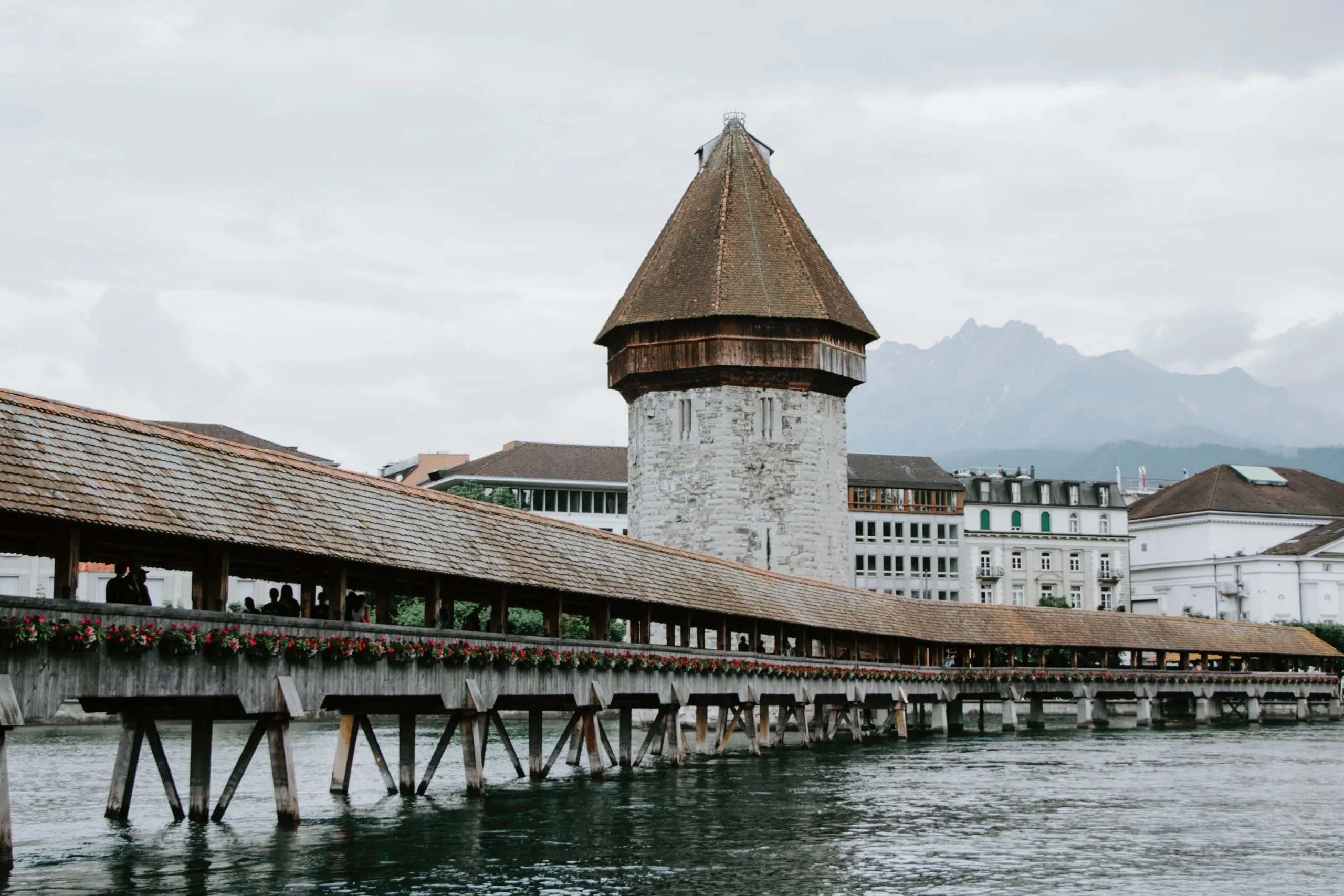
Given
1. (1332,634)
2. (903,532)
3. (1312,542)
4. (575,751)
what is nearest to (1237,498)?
(1312,542)

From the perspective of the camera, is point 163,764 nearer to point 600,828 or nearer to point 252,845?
point 252,845

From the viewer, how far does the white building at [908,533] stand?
7569 centimetres

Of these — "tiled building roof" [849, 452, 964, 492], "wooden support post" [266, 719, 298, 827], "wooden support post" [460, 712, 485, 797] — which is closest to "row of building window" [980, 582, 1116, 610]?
"tiled building roof" [849, 452, 964, 492]

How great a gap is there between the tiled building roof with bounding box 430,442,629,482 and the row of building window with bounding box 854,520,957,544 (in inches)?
439

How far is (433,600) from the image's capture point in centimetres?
2159

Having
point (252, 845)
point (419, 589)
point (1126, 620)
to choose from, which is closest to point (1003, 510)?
point (1126, 620)

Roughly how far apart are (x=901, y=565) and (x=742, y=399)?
30.2 metres

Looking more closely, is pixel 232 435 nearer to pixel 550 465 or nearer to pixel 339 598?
pixel 550 465

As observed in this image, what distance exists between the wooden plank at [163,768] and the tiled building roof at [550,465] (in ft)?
171

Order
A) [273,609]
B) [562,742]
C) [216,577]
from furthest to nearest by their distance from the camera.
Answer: [562,742], [273,609], [216,577]

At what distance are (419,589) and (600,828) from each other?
5285mm

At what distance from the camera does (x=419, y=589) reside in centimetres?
2381

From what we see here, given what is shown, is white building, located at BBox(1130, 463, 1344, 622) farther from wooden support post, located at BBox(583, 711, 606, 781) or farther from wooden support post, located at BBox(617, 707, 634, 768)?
wooden support post, located at BBox(583, 711, 606, 781)

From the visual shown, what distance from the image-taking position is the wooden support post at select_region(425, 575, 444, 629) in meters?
21.5
